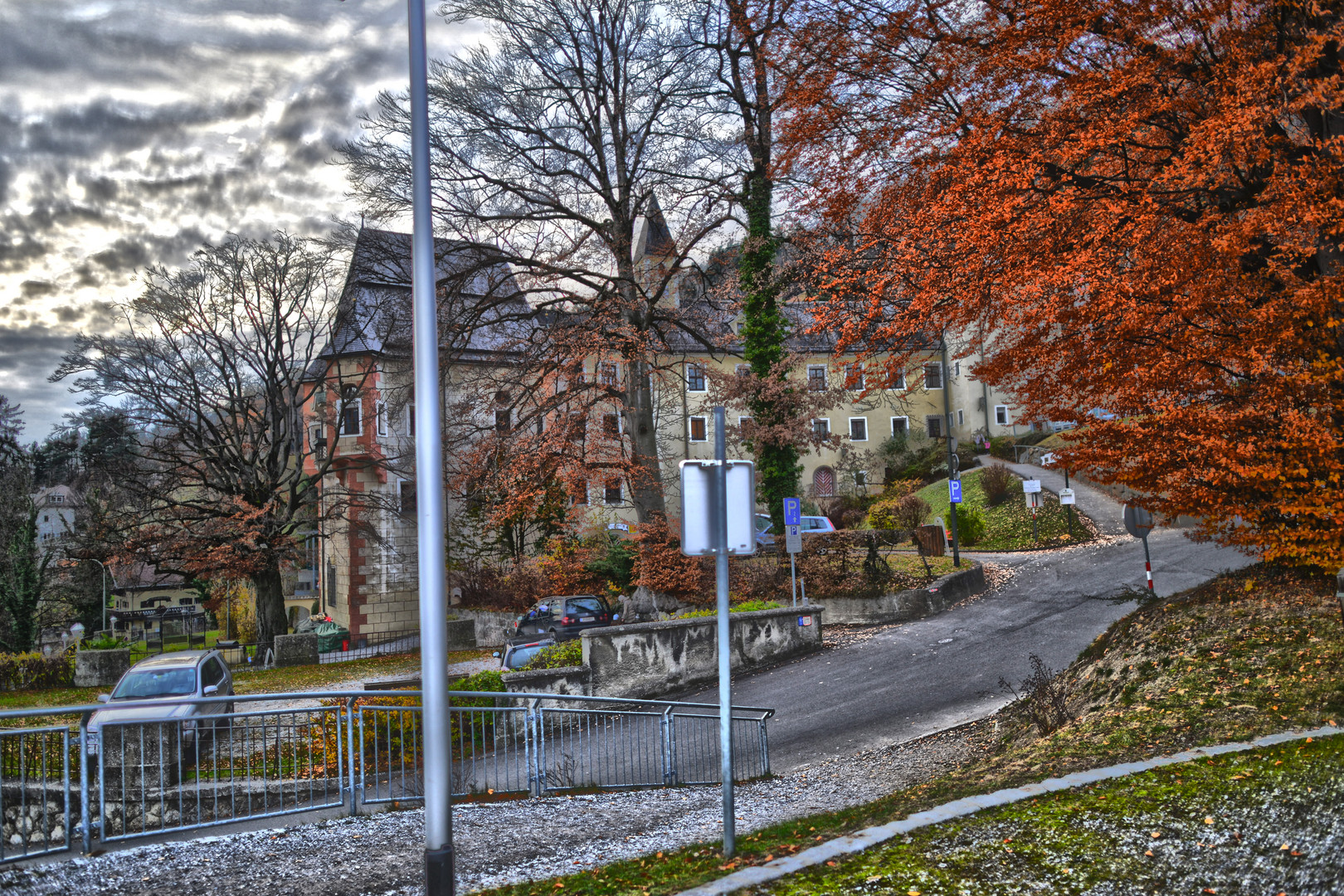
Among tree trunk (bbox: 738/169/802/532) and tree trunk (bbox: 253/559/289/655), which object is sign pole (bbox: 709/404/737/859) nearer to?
tree trunk (bbox: 738/169/802/532)

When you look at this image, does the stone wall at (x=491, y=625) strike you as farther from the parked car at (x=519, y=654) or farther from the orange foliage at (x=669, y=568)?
the parked car at (x=519, y=654)

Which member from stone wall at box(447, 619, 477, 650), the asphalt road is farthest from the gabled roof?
the asphalt road

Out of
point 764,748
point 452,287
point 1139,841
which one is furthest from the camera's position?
point 452,287

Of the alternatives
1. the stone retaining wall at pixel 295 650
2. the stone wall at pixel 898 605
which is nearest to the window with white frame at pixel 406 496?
the stone retaining wall at pixel 295 650

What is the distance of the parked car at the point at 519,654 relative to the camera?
59.3 ft

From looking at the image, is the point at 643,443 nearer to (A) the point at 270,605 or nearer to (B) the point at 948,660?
(B) the point at 948,660

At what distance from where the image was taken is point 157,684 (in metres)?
14.0

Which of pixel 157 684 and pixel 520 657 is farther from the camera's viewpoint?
pixel 520 657

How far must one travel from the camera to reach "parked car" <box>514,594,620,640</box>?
23.3 metres

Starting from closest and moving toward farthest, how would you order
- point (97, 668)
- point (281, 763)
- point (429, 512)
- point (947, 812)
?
point (429, 512)
point (947, 812)
point (281, 763)
point (97, 668)

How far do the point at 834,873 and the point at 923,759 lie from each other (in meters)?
6.75

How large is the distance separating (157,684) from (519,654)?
662cm

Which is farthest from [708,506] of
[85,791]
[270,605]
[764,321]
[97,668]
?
[270,605]

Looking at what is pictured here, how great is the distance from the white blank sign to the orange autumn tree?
4196 millimetres
